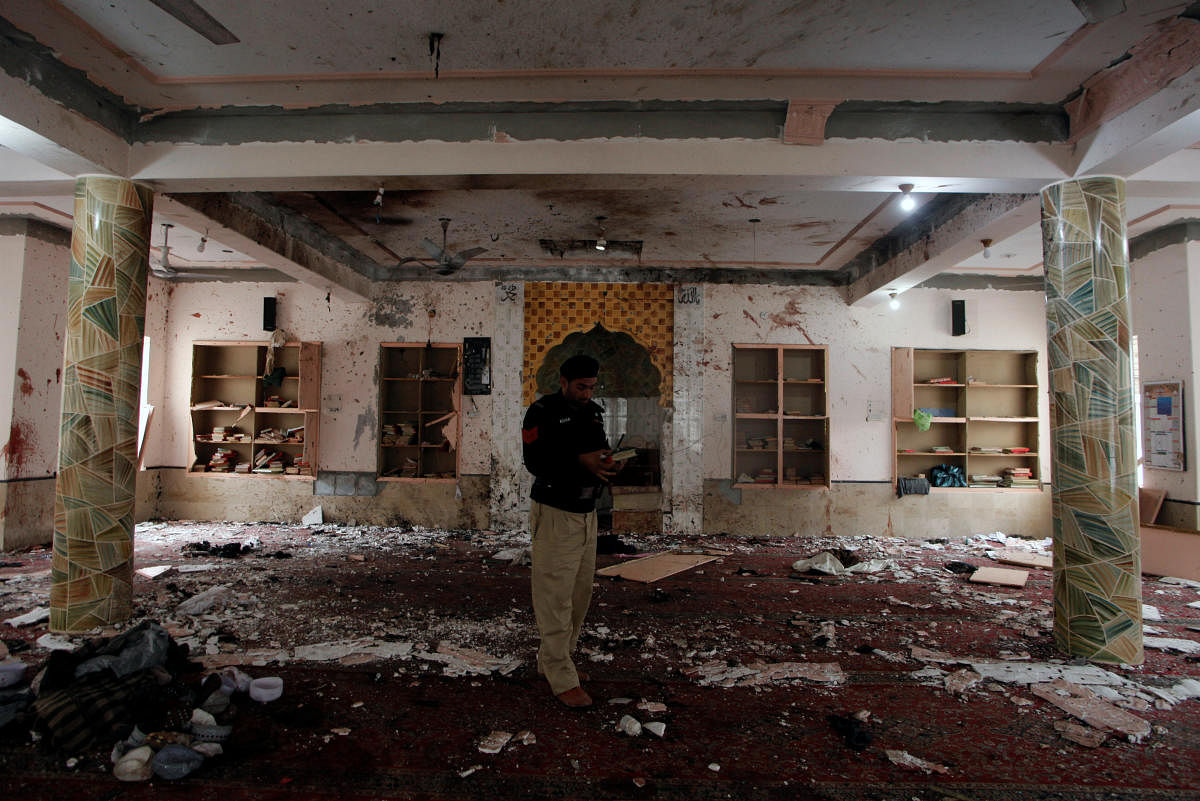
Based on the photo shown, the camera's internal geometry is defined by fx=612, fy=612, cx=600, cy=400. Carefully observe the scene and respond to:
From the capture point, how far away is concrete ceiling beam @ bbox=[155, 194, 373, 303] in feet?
15.9

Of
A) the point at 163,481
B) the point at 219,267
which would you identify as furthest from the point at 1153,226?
the point at 163,481

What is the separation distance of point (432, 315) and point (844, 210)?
16.8 ft

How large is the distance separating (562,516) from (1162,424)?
6.60 m

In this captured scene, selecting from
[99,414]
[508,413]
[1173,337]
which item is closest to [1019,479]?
[1173,337]

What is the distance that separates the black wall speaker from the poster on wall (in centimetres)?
194

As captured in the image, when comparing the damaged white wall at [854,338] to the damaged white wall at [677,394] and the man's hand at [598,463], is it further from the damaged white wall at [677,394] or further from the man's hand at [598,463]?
the man's hand at [598,463]

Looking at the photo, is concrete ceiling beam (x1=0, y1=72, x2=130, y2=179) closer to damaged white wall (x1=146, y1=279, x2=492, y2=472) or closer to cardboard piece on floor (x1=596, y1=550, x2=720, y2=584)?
damaged white wall (x1=146, y1=279, x2=492, y2=472)

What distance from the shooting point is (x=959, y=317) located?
307 inches

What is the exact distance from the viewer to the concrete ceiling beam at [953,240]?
4.61 m

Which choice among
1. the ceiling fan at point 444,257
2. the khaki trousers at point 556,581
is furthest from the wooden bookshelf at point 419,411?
the khaki trousers at point 556,581

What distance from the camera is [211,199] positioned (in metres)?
4.91

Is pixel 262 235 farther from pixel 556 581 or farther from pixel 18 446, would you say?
pixel 556 581

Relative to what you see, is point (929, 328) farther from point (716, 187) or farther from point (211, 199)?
point (211, 199)

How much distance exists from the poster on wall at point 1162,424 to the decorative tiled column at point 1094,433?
11.1ft
